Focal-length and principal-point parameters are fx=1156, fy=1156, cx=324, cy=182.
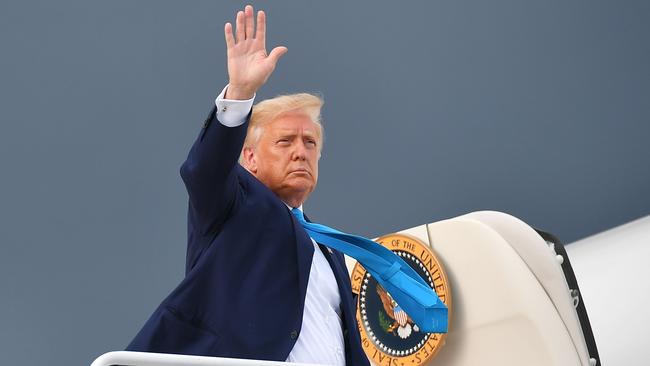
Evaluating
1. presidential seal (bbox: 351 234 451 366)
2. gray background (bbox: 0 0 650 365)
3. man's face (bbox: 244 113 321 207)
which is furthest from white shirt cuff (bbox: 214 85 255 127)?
gray background (bbox: 0 0 650 365)

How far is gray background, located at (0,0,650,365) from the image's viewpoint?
2824 mm

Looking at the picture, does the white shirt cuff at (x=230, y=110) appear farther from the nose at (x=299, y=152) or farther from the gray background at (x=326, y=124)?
the gray background at (x=326, y=124)

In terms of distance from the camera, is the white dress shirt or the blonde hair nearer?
the white dress shirt

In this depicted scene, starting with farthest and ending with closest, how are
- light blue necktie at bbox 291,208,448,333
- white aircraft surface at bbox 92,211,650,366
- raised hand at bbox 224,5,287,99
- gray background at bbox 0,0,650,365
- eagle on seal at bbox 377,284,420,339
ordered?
1. gray background at bbox 0,0,650,365
2. eagle on seal at bbox 377,284,420,339
3. white aircraft surface at bbox 92,211,650,366
4. light blue necktie at bbox 291,208,448,333
5. raised hand at bbox 224,5,287,99

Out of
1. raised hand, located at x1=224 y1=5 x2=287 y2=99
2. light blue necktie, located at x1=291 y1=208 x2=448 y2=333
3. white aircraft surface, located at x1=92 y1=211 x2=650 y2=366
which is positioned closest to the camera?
raised hand, located at x1=224 y1=5 x2=287 y2=99

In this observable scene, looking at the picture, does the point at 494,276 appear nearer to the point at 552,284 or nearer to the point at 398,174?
the point at 552,284

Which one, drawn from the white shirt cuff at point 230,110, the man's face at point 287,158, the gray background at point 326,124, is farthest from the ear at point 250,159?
Answer: the gray background at point 326,124

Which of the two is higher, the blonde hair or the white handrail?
the blonde hair

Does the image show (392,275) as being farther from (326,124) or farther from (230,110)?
(326,124)

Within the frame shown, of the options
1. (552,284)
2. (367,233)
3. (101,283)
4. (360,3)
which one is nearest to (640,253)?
(552,284)

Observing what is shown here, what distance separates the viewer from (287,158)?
1.73 meters

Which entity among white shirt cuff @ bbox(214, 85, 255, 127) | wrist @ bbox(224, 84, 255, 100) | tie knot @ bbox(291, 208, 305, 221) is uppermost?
wrist @ bbox(224, 84, 255, 100)

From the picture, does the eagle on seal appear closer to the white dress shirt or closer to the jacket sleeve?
the white dress shirt

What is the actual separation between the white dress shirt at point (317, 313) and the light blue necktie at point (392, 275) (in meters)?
0.04
